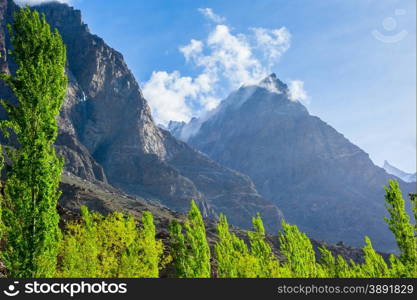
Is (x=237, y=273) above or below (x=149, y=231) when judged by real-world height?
below

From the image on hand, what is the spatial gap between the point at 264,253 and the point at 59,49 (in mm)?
35895

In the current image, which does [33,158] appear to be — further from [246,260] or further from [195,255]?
[195,255]

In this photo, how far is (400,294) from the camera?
15383 mm

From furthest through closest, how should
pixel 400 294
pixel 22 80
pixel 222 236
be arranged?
pixel 222 236
pixel 22 80
pixel 400 294

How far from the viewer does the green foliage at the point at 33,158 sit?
22703mm

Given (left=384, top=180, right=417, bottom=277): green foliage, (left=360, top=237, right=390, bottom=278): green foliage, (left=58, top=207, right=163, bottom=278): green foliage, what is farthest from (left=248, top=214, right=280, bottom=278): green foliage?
(left=384, top=180, right=417, bottom=277): green foliage

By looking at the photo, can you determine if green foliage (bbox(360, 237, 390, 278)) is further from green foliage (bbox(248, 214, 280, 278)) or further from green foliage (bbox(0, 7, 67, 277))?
green foliage (bbox(0, 7, 67, 277))

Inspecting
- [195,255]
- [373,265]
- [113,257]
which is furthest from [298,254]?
[113,257]

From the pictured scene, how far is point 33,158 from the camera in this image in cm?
2347

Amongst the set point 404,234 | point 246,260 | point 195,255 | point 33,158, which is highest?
point 33,158

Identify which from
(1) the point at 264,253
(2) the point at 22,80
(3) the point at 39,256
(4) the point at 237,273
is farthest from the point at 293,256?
(2) the point at 22,80

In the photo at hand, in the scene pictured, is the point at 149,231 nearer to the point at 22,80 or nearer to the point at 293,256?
the point at 293,256

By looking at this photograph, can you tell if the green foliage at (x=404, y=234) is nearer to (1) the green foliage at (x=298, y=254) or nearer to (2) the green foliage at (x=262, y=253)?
(1) the green foliage at (x=298, y=254)

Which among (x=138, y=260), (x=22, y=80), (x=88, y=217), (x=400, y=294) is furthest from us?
(x=88, y=217)
